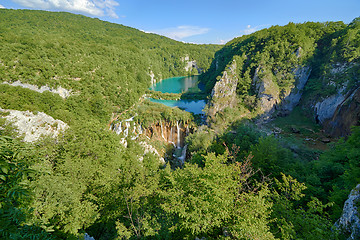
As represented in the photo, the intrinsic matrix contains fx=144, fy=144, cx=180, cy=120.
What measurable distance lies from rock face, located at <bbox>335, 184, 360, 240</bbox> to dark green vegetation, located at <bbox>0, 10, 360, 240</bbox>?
1.34 feet

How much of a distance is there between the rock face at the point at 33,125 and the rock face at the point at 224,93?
2933 cm

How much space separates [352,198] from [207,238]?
5.55 metres

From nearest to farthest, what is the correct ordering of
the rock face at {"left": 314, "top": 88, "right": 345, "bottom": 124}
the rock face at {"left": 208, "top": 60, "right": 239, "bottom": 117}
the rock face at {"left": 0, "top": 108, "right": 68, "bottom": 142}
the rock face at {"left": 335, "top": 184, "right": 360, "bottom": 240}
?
1. the rock face at {"left": 335, "top": 184, "right": 360, "bottom": 240}
2. the rock face at {"left": 0, "top": 108, "right": 68, "bottom": 142}
3. the rock face at {"left": 314, "top": 88, "right": 345, "bottom": 124}
4. the rock face at {"left": 208, "top": 60, "right": 239, "bottom": 117}

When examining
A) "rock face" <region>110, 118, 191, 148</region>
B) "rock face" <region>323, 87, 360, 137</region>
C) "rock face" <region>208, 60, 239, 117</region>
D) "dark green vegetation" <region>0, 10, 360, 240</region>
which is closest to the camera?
"dark green vegetation" <region>0, 10, 360, 240</region>

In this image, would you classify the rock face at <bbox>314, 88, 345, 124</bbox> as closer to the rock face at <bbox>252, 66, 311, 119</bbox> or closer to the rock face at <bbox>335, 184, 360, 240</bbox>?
the rock face at <bbox>252, 66, 311, 119</bbox>

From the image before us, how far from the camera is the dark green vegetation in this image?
17.4ft

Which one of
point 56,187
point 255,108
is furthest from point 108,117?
point 255,108

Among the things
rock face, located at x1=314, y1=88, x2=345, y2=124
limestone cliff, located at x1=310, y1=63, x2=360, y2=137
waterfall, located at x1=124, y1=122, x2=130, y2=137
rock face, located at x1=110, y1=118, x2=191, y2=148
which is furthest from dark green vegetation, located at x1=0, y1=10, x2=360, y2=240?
limestone cliff, located at x1=310, y1=63, x2=360, y2=137

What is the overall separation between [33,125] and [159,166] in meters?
15.8

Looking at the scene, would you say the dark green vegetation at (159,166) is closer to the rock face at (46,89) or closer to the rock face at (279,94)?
the rock face at (46,89)

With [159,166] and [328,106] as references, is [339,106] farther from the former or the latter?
[159,166]

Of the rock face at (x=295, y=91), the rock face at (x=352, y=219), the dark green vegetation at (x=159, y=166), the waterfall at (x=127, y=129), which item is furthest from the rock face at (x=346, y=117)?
the waterfall at (x=127, y=129)

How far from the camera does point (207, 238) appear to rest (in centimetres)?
608

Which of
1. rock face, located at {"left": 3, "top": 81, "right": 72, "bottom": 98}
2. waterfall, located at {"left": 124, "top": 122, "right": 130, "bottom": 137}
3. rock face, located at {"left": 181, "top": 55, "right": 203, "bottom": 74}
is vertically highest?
rock face, located at {"left": 181, "top": 55, "right": 203, "bottom": 74}
